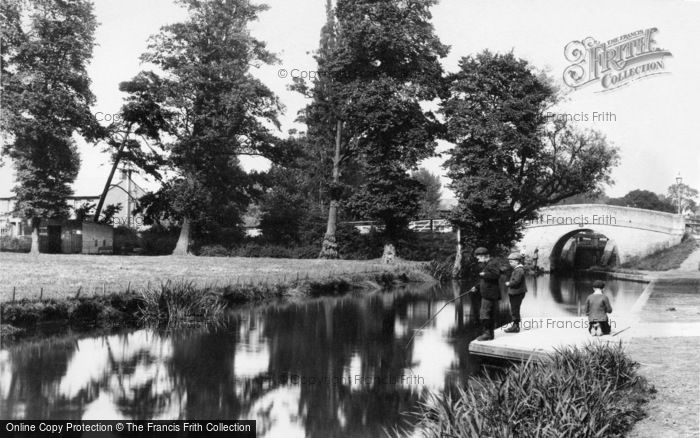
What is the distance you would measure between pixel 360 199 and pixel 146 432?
88.6 feet

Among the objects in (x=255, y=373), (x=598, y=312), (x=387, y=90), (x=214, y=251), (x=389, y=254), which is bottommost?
(x=255, y=373)

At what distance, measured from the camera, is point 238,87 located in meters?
32.0

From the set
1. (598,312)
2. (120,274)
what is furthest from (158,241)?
(598,312)

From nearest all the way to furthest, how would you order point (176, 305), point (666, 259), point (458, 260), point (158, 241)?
point (176, 305) → point (458, 260) → point (158, 241) → point (666, 259)

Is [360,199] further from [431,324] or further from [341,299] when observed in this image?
[431,324]

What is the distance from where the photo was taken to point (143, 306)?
1491cm

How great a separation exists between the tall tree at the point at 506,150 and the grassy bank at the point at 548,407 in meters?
25.6

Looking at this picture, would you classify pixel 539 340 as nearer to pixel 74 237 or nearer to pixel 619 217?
pixel 74 237

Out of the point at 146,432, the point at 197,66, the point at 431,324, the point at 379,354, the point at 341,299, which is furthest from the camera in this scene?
the point at 197,66

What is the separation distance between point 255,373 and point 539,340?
16.5 ft

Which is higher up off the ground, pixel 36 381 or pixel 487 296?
pixel 487 296

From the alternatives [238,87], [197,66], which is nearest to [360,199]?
[238,87]

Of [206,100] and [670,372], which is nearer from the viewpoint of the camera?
[670,372]

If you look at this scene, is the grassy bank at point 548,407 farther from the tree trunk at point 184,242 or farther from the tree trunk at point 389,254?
the tree trunk at point 184,242
